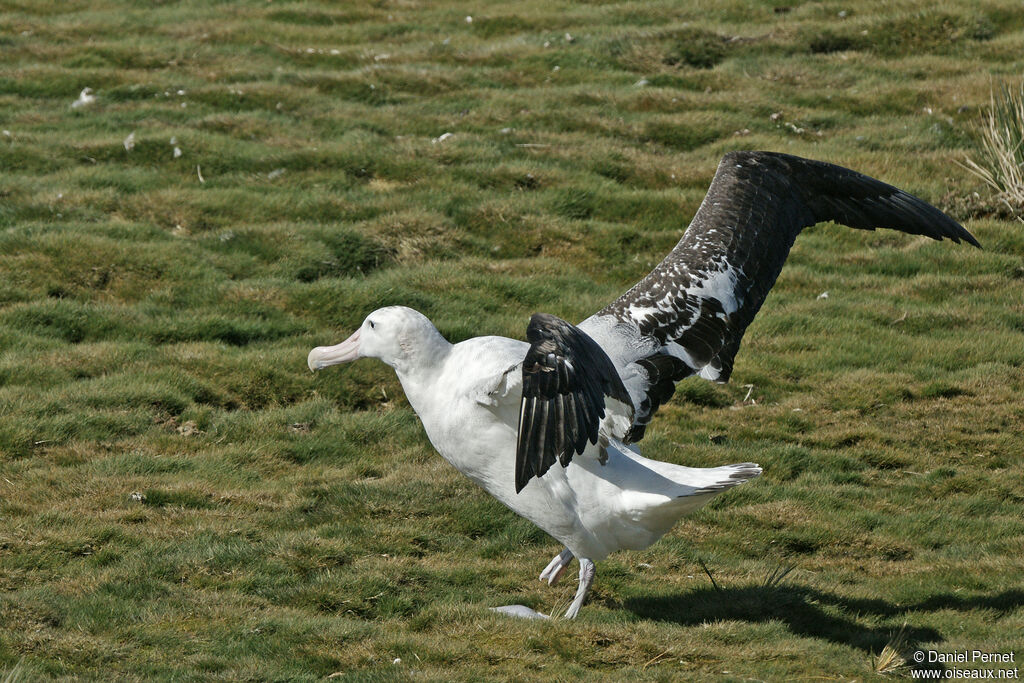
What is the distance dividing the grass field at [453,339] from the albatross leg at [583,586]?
0.71ft

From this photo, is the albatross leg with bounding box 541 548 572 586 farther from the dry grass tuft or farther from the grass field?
the dry grass tuft

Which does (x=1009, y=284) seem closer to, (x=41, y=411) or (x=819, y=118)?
(x=819, y=118)

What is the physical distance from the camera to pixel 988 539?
6.98 meters

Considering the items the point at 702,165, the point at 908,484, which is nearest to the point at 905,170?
the point at 702,165

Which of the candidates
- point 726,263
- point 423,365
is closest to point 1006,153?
point 726,263

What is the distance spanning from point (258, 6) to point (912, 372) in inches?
584

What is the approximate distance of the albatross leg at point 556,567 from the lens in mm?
6215

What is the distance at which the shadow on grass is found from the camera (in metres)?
5.71

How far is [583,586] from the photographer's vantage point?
5.80 metres

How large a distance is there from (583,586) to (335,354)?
1.78m

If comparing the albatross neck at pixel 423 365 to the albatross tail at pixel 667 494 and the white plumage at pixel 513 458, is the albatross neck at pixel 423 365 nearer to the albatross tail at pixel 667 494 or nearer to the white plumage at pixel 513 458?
the white plumage at pixel 513 458

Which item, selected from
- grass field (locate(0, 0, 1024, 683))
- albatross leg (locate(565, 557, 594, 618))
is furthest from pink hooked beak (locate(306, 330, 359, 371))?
albatross leg (locate(565, 557, 594, 618))

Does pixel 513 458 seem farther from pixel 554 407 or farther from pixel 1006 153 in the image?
pixel 1006 153

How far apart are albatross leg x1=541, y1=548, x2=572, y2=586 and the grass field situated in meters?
0.07
